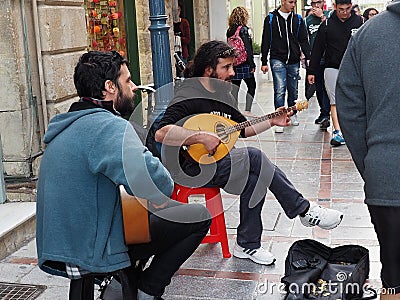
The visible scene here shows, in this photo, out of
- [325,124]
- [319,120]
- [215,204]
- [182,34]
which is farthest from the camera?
[182,34]

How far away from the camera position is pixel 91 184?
2867 mm

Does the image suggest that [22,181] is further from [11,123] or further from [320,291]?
[320,291]

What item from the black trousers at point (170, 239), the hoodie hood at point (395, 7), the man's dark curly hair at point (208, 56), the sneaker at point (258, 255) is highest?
the hoodie hood at point (395, 7)

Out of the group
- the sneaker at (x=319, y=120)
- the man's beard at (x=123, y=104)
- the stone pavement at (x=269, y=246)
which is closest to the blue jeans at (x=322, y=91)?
the sneaker at (x=319, y=120)

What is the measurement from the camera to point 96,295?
391 cm

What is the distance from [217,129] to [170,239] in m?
1.10

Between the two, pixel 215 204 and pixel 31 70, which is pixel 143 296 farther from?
pixel 31 70

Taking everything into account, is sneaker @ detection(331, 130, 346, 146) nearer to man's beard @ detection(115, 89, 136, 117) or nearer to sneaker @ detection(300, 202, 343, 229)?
→ sneaker @ detection(300, 202, 343, 229)

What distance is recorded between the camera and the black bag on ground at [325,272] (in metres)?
3.62

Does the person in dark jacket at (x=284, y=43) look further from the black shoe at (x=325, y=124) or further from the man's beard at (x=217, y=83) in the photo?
the man's beard at (x=217, y=83)

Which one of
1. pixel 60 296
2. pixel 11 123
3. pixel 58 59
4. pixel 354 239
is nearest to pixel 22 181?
pixel 11 123

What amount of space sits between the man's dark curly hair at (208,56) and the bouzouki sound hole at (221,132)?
15.3 inches

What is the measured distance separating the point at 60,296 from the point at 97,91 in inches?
59.5

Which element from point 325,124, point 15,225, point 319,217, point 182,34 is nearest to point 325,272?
point 319,217
